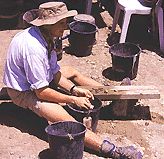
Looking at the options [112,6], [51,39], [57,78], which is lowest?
[112,6]

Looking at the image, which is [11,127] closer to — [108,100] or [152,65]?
[108,100]

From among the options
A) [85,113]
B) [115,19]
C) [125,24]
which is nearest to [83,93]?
[85,113]

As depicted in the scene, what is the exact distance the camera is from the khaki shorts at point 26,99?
4711 millimetres

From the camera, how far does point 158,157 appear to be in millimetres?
4676

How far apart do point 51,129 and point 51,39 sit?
875 millimetres

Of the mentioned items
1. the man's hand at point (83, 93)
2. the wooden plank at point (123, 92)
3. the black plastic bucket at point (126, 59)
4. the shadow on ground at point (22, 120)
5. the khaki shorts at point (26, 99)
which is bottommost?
the shadow on ground at point (22, 120)

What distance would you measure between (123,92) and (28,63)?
4.00 feet

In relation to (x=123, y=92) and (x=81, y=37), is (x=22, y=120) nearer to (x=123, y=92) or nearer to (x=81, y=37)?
(x=123, y=92)

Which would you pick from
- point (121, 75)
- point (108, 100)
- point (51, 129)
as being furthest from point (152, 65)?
point (51, 129)

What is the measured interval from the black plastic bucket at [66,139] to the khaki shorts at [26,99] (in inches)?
14.6

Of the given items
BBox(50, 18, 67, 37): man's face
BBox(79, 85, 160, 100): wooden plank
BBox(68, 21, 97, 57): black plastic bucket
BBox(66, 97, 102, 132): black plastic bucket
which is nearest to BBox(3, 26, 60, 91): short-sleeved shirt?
BBox(50, 18, 67, 37): man's face

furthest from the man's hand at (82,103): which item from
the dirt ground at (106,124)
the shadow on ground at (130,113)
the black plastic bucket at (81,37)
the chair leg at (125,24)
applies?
the chair leg at (125,24)

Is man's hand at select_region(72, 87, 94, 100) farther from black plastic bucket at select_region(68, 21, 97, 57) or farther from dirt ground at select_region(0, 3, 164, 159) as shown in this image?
black plastic bucket at select_region(68, 21, 97, 57)

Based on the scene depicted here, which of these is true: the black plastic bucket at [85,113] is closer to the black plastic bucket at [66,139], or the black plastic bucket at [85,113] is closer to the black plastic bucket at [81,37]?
the black plastic bucket at [66,139]
